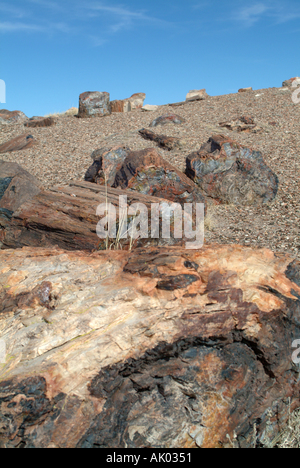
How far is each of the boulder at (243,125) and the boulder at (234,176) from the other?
457 cm

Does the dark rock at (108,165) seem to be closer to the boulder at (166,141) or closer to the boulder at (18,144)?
the boulder at (166,141)

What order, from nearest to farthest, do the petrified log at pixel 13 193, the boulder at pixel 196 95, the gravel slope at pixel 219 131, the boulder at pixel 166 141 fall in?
the petrified log at pixel 13 193, the gravel slope at pixel 219 131, the boulder at pixel 166 141, the boulder at pixel 196 95

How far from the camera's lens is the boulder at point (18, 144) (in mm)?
12203

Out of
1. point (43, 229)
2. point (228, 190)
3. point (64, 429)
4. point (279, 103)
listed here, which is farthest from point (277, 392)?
point (279, 103)

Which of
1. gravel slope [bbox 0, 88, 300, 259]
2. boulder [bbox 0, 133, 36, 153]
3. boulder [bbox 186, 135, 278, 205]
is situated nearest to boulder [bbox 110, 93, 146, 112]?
gravel slope [bbox 0, 88, 300, 259]

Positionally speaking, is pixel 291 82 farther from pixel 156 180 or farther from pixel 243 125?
pixel 156 180

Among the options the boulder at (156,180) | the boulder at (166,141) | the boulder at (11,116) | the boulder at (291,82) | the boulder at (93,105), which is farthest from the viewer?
the boulder at (291,82)

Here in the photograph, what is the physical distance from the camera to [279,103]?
15047mm

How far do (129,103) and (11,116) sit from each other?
569cm

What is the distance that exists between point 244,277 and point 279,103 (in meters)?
14.8

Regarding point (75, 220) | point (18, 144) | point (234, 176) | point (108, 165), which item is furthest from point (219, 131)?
point (75, 220)

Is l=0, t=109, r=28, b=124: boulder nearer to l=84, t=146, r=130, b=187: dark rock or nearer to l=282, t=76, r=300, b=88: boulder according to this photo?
l=84, t=146, r=130, b=187: dark rock

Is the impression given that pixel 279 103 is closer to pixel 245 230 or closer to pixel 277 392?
pixel 245 230

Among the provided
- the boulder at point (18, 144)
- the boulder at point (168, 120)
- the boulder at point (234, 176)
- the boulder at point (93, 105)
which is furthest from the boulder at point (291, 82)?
the boulder at point (18, 144)
